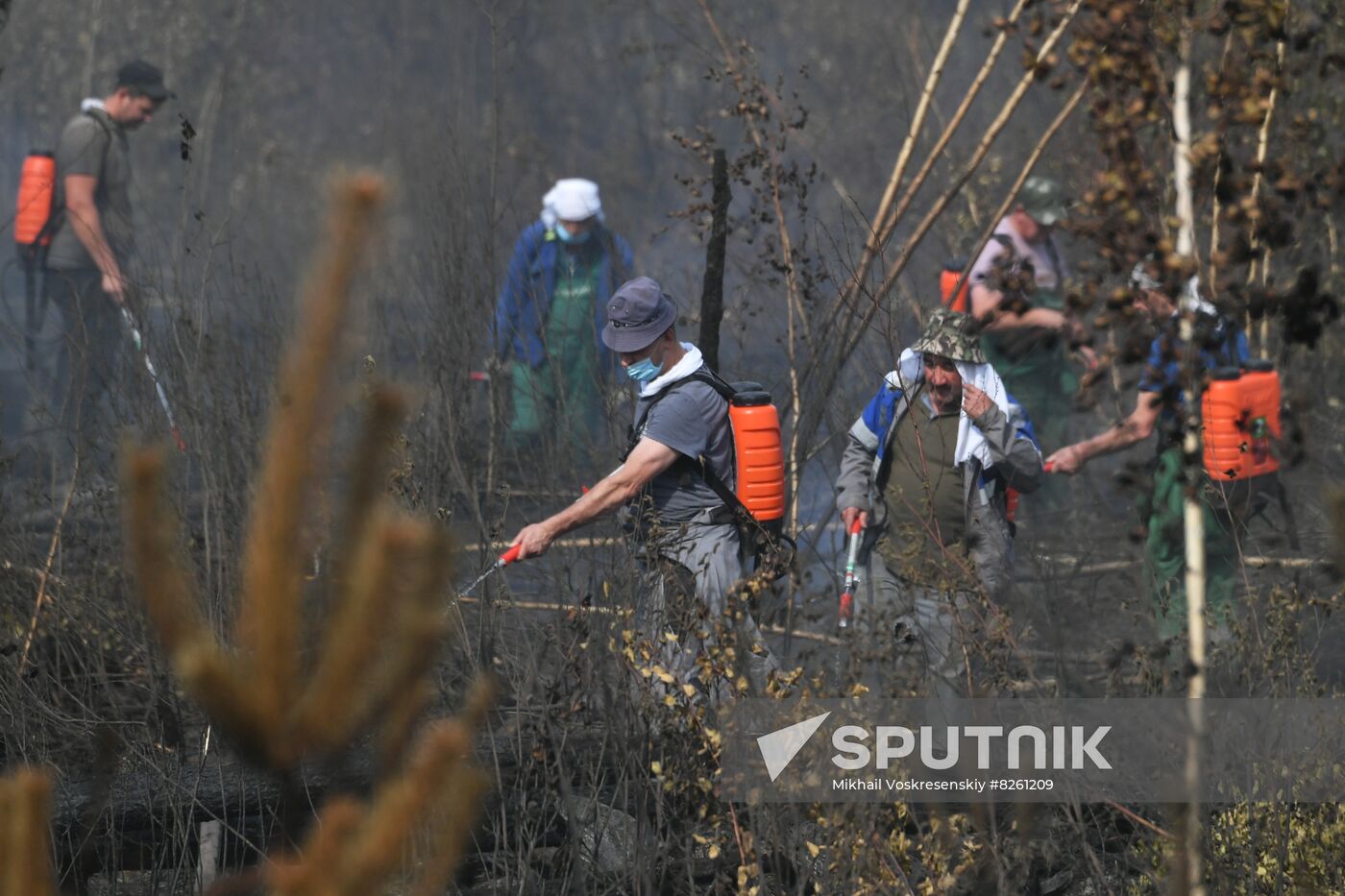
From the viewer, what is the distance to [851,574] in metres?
5.35

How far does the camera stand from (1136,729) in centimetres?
450

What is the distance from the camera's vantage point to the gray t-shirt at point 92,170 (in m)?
7.57

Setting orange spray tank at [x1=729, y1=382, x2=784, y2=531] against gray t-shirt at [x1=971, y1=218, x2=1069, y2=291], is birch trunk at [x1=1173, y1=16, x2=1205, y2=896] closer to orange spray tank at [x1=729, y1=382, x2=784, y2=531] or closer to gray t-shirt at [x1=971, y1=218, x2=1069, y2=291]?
orange spray tank at [x1=729, y1=382, x2=784, y2=531]

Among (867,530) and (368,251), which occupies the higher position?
(368,251)

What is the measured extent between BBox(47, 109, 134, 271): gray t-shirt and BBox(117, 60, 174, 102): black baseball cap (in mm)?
201

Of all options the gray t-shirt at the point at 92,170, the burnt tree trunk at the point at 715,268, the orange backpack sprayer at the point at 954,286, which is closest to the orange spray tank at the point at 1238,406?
the orange backpack sprayer at the point at 954,286

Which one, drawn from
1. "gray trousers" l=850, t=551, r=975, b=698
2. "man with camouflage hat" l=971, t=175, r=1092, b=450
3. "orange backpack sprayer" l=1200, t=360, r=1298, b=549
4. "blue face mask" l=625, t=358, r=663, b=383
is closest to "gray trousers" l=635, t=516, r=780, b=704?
"gray trousers" l=850, t=551, r=975, b=698

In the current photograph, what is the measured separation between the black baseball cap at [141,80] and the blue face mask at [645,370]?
363 cm

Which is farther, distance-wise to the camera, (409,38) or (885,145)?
(409,38)

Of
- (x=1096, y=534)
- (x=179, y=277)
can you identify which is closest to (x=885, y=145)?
(x=1096, y=534)

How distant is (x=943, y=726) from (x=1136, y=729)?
77 cm

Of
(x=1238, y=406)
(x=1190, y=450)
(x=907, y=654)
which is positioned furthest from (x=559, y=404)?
(x=1190, y=450)

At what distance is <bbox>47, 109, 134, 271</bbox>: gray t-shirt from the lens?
757 cm

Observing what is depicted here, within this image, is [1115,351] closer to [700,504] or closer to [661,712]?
[661,712]
